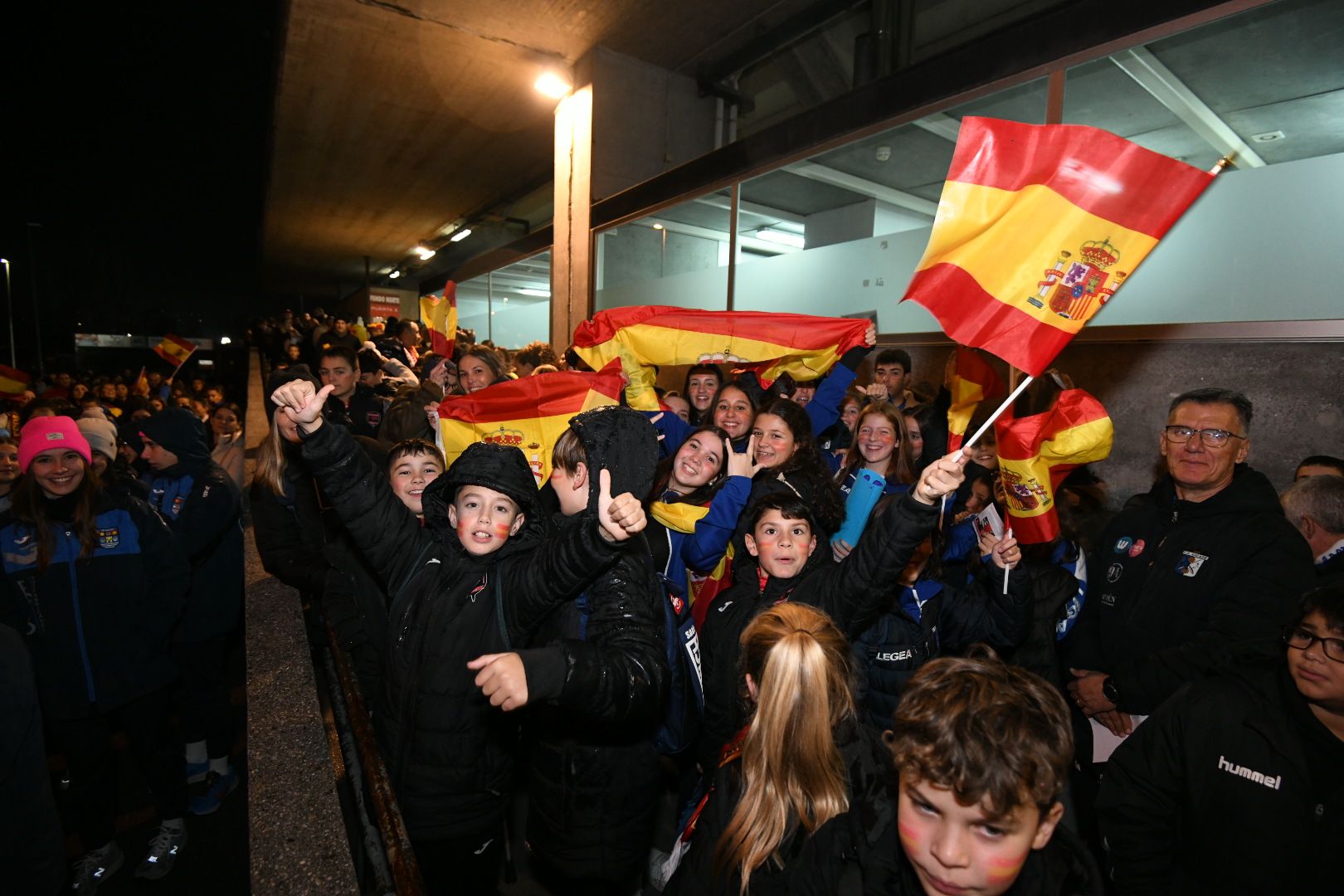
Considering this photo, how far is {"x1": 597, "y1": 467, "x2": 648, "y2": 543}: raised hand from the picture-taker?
6.43ft

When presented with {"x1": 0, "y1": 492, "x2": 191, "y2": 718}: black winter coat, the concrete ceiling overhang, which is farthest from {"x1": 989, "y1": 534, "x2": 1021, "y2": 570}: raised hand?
the concrete ceiling overhang

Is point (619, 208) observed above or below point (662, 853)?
above

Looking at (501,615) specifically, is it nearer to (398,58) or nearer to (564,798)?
(564,798)

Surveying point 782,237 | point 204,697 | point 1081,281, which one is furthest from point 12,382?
point 1081,281

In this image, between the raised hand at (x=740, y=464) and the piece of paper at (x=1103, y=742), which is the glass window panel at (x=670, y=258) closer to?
the raised hand at (x=740, y=464)

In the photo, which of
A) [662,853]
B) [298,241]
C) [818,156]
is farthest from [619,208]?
[298,241]

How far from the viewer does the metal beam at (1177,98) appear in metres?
4.68

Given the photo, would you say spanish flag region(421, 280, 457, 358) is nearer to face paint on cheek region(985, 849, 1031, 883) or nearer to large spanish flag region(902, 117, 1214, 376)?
large spanish flag region(902, 117, 1214, 376)

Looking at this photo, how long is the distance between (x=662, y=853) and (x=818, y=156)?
689 cm

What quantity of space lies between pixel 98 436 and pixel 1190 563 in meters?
6.60

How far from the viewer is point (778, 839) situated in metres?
1.86

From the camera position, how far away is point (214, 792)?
4406mm

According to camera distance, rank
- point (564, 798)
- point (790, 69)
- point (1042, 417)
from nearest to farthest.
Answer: point (564, 798)
point (1042, 417)
point (790, 69)

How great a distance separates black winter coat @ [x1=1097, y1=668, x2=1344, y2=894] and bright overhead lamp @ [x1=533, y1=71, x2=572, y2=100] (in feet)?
36.4
